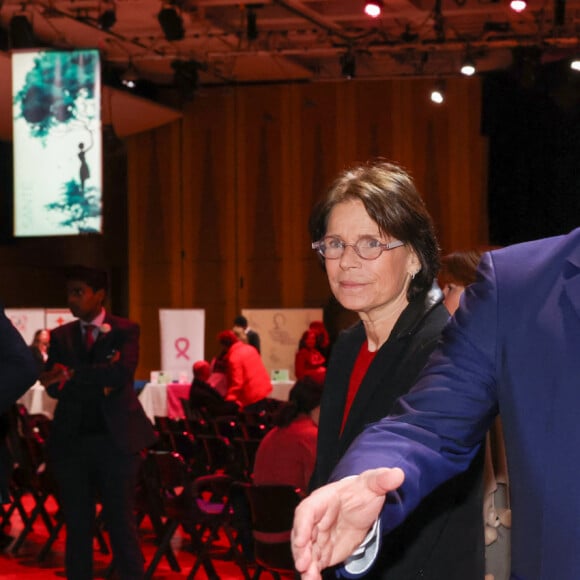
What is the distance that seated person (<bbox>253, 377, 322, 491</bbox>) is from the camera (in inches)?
219

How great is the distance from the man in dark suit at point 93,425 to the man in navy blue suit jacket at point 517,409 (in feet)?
14.4

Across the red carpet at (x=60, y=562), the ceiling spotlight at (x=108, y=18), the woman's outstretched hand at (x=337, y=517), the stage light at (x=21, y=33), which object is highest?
the ceiling spotlight at (x=108, y=18)

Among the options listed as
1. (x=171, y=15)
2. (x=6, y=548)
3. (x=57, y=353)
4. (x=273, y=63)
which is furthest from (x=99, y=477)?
(x=273, y=63)

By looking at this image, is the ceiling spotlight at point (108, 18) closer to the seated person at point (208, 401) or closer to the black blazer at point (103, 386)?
the seated person at point (208, 401)

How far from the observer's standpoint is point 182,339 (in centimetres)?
1496

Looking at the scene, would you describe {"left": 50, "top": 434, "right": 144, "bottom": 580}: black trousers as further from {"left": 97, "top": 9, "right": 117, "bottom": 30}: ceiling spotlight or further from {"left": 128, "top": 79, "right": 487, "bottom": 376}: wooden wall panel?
{"left": 128, "top": 79, "right": 487, "bottom": 376}: wooden wall panel

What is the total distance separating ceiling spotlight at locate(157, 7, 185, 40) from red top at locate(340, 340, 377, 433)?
35.6 ft

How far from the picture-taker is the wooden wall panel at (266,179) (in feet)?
59.6

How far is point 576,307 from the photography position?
56.9 inches

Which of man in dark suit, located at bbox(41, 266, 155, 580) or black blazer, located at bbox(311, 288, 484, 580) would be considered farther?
man in dark suit, located at bbox(41, 266, 155, 580)

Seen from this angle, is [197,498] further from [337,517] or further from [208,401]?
[337,517]

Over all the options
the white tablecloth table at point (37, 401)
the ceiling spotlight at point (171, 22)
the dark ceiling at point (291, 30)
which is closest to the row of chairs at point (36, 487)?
the white tablecloth table at point (37, 401)

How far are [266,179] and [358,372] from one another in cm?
1651

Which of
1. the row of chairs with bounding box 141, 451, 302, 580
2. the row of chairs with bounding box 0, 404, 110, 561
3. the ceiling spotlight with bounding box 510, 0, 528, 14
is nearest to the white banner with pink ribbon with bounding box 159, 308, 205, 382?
the ceiling spotlight with bounding box 510, 0, 528, 14
